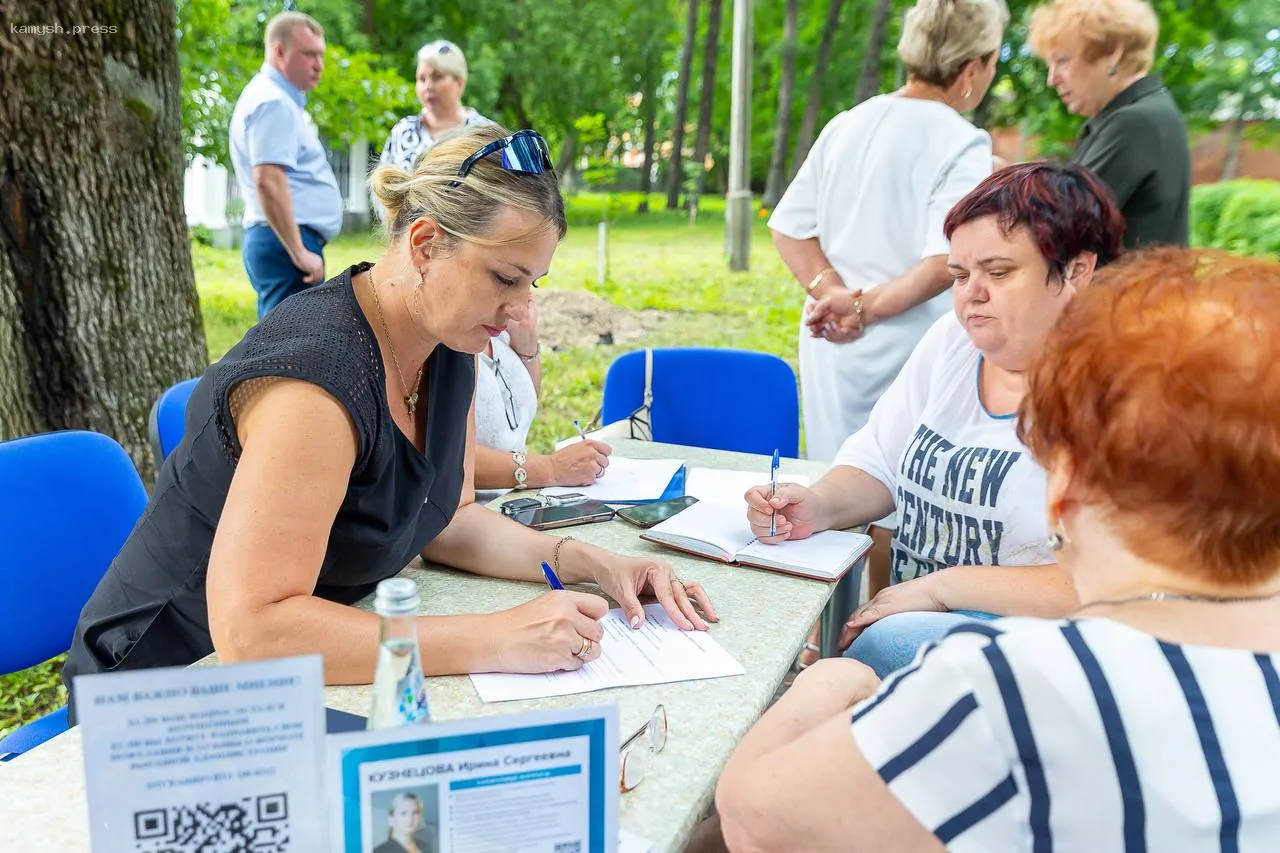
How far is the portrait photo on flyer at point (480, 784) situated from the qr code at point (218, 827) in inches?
1.7

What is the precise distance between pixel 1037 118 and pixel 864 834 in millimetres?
7266

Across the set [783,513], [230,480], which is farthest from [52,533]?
[783,513]

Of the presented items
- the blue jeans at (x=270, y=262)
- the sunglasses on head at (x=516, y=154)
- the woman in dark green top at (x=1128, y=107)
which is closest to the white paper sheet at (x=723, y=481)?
the sunglasses on head at (x=516, y=154)

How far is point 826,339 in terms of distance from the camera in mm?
2924

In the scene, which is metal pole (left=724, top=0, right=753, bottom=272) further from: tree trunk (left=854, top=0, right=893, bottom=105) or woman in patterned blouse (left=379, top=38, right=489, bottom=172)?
woman in patterned blouse (left=379, top=38, right=489, bottom=172)

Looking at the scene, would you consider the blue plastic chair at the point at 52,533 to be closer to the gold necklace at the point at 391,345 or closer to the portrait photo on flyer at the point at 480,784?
the gold necklace at the point at 391,345

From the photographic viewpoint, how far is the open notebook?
171 centimetres

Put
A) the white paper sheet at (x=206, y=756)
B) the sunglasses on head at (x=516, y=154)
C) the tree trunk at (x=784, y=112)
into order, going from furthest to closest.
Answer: the tree trunk at (x=784, y=112) < the sunglasses on head at (x=516, y=154) < the white paper sheet at (x=206, y=756)

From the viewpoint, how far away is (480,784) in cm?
76

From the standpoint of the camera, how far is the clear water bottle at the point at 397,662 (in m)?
0.75

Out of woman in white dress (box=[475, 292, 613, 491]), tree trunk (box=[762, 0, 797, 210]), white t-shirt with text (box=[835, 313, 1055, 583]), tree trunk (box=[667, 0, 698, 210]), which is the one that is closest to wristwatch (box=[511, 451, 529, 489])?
woman in white dress (box=[475, 292, 613, 491])

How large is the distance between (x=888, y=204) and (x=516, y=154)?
62.4 inches

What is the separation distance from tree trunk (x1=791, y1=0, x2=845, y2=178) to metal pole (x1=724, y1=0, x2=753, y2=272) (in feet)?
1.22

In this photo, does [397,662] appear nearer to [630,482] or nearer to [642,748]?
[642,748]
